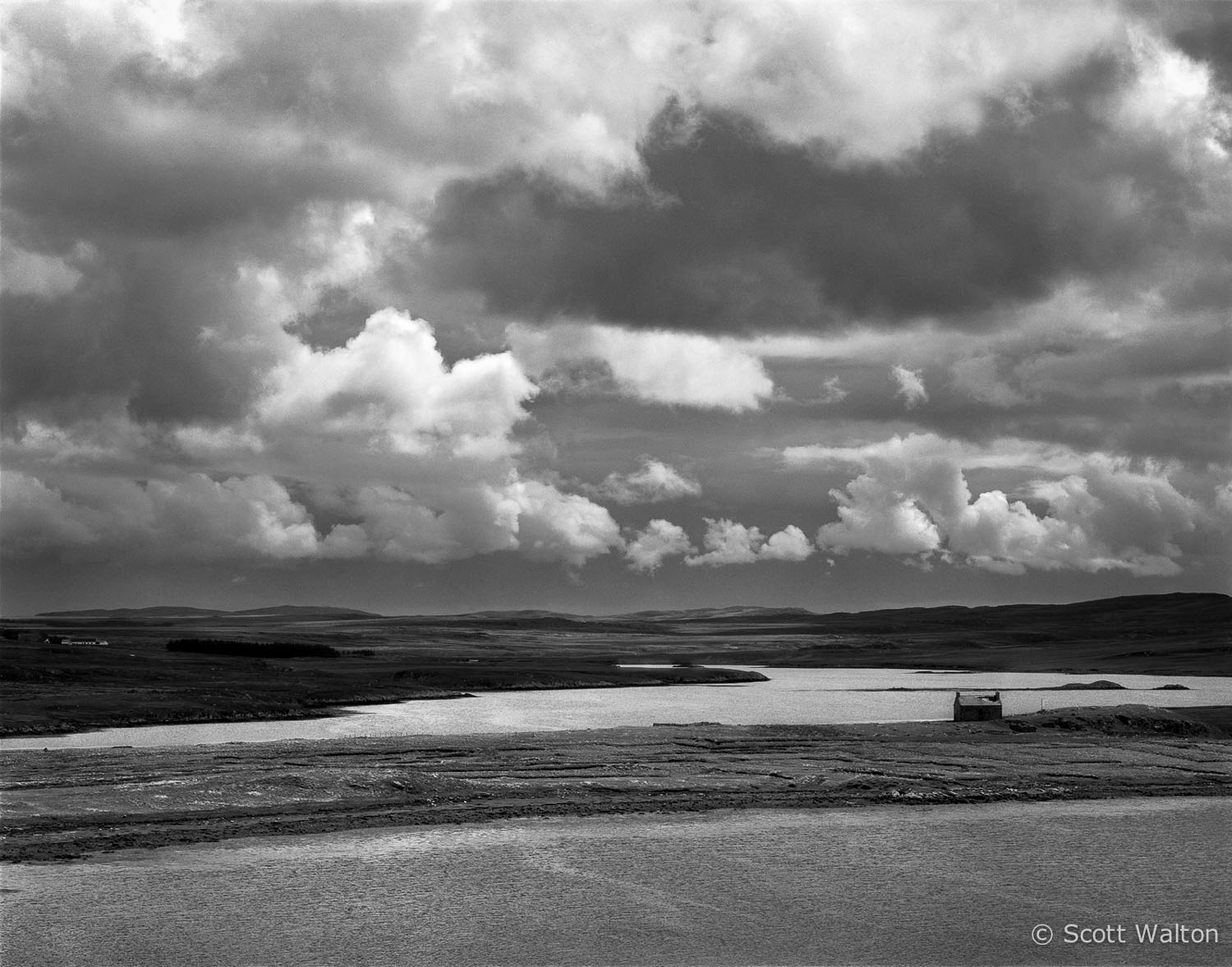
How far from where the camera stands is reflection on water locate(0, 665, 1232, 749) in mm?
62438

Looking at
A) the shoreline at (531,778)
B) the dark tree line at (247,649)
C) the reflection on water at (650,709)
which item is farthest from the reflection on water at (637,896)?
the dark tree line at (247,649)

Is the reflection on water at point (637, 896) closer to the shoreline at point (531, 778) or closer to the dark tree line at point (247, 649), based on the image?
the shoreline at point (531, 778)

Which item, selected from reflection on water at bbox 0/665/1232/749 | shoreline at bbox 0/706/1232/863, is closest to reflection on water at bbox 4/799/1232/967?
shoreline at bbox 0/706/1232/863

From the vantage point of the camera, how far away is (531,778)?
36.8 meters

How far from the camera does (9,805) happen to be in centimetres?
2942

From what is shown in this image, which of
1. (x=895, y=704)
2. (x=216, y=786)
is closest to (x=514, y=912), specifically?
(x=216, y=786)

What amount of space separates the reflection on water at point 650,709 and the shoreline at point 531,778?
15.1 m

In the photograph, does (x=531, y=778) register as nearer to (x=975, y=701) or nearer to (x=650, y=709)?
(x=975, y=701)

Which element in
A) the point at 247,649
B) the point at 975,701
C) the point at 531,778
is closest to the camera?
the point at 531,778

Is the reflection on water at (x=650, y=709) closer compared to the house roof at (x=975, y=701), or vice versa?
the reflection on water at (x=650, y=709)

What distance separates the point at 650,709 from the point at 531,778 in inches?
1926

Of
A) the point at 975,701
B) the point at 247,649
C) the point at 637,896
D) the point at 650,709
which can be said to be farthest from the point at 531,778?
the point at 247,649

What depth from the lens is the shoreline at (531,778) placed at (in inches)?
1148

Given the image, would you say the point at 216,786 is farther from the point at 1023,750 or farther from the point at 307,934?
the point at 1023,750
